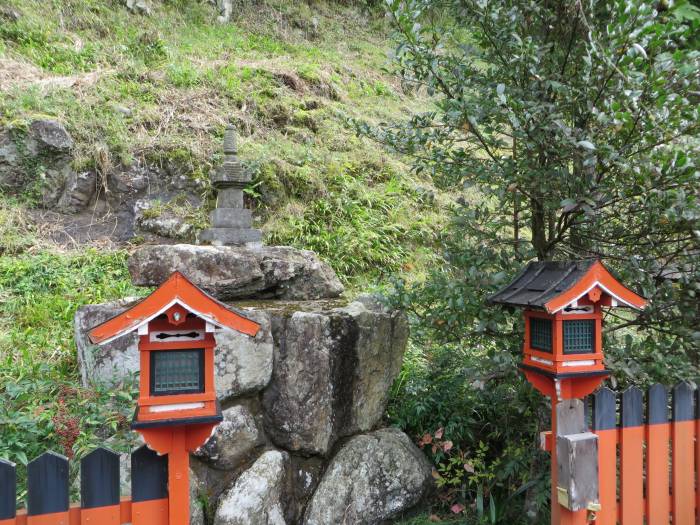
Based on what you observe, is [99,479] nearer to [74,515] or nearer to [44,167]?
[74,515]

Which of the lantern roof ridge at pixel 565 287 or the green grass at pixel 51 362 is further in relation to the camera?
the green grass at pixel 51 362

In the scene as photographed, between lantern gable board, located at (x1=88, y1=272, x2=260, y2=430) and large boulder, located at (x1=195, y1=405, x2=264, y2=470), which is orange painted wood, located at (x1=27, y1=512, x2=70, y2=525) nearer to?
lantern gable board, located at (x1=88, y1=272, x2=260, y2=430)

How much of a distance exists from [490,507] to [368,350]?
4.65 ft

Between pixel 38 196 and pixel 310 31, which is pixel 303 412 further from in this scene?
pixel 310 31

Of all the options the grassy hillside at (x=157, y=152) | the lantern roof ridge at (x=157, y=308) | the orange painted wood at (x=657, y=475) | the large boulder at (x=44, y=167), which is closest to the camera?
the lantern roof ridge at (x=157, y=308)

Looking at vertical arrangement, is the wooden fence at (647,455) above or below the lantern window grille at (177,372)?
below

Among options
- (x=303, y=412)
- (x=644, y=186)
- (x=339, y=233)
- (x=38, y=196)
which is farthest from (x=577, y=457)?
(x=38, y=196)

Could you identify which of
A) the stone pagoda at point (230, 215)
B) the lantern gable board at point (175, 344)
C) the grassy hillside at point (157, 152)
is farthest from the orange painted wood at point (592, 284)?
the grassy hillside at point (157, 152)

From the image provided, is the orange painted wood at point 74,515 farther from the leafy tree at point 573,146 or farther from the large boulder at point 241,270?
the leafy tree at point 573,146

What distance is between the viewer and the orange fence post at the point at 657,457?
8.31ft

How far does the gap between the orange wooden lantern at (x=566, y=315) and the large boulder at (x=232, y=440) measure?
1.95 meters

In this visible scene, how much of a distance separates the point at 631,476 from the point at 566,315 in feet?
3.39

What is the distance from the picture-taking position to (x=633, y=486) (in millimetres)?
2512

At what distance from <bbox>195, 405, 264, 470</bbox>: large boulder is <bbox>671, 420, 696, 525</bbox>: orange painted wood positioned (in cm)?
266
